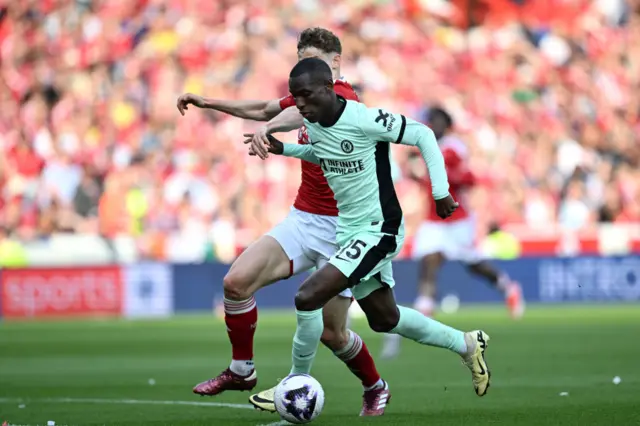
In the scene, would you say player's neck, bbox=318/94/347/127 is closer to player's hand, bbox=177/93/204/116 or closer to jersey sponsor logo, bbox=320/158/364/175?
jersey sponsor logo, bbox=320/158/364/175

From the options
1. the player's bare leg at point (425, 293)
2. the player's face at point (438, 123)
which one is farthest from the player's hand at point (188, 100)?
the player's face at point (438, 123)

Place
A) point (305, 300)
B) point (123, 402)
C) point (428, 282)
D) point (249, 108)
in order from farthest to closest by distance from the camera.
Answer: point (428, 282) < point (123, 402) < point (249, 108) < point (305, 300)

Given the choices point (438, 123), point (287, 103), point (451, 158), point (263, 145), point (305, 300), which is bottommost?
point (305, 300)

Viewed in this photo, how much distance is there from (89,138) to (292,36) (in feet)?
15.0

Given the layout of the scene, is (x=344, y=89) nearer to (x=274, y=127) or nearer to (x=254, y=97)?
(x=274, y=127)

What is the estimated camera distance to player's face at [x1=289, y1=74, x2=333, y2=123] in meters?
7.09

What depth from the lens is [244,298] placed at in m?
7.96

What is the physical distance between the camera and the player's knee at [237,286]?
Answer: 7859mm

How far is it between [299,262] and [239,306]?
0.49 metres

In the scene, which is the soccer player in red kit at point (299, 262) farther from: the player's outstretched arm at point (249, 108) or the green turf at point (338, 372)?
the green turf at point (338, 372)

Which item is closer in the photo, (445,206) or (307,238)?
(445,206)

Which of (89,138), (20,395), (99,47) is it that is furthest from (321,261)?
(99,47)

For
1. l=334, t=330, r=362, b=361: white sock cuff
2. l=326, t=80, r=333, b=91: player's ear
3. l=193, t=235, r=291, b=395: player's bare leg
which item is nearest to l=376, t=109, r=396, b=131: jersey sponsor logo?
l=326, t=80, r=333, b=91: player's ear

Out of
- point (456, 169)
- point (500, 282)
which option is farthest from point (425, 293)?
point (500, 282)
